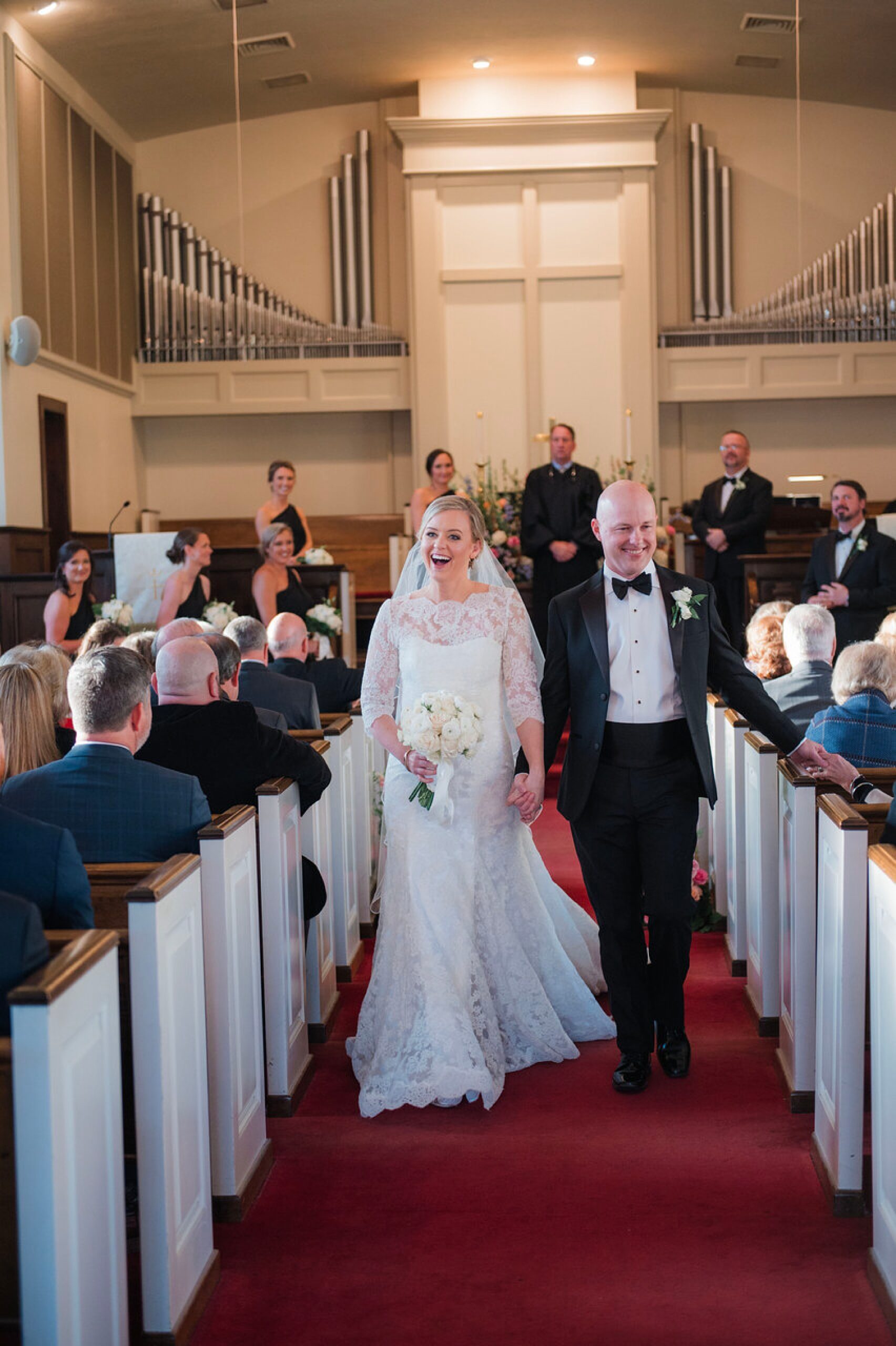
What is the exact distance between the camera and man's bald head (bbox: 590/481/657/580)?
11.3ft

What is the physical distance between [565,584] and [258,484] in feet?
15.0

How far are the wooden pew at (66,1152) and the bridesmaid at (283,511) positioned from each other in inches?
285

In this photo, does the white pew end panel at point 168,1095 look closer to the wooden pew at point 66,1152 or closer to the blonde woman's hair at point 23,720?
the wooden pew at point 66,1152

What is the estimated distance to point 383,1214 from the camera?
2951mm

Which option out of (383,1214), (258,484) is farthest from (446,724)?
(258,484)

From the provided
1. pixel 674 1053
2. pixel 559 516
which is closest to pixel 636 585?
pixel 674 1053

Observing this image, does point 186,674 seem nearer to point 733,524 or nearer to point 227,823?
point 227,823

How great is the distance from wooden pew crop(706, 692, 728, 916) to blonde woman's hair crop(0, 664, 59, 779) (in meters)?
2.57

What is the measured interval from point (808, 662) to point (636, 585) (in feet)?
4.36

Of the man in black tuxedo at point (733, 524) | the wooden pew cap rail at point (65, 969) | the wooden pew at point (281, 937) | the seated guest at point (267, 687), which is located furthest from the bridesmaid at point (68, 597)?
the wooden pew cap rail at point (65, 969)

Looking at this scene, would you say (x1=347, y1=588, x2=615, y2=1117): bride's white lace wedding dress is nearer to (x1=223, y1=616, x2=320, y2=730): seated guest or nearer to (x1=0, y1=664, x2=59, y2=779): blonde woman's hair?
(x1=0, y1=664, x2=59, y2=779): blonde woman's hair

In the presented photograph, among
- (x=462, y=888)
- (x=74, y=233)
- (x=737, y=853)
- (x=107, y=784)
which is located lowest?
(x=737, y=853)

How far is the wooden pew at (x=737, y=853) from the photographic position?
4.58 meters

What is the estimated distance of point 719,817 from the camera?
5371 mm
